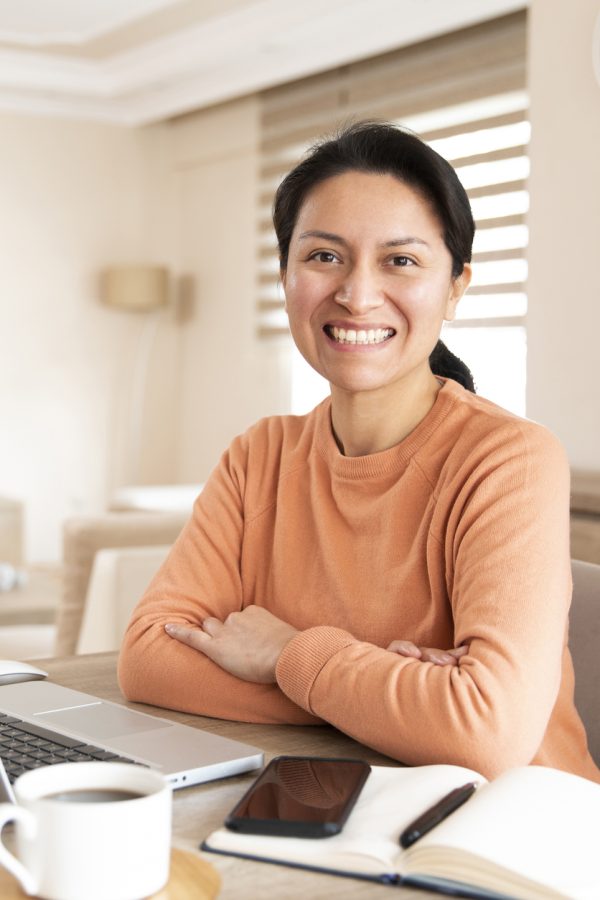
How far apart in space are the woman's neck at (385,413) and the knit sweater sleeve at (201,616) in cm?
19

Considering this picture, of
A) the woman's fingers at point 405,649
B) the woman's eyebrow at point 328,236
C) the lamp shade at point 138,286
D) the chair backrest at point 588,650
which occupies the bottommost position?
the chair backrest at point 588,650

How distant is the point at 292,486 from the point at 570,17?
1.33 m

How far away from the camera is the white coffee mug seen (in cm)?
74

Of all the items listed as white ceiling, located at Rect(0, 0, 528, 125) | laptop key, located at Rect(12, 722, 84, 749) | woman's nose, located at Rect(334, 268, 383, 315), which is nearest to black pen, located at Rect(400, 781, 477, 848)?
laptop key, located at Rect(12, 722, 84, 749)

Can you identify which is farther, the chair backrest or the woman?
the chair backrest

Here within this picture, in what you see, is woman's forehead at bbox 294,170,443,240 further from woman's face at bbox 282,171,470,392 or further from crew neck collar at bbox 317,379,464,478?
crew neck collar at bbox 317,379,464,478

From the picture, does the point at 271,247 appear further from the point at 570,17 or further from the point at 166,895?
the point at 166,895

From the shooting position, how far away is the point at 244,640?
54.9 inches

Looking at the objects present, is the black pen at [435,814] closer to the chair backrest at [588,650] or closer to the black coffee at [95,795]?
the black coffee at [95,795]

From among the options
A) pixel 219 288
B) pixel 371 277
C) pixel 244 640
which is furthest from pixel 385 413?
pixel 219 288

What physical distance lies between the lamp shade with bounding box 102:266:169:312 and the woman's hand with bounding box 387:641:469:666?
5719 mm

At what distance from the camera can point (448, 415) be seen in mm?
1459

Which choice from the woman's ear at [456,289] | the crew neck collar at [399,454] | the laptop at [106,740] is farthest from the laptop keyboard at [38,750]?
the woman's ear at [456,289]

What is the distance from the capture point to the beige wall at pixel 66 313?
6957 millimetres
